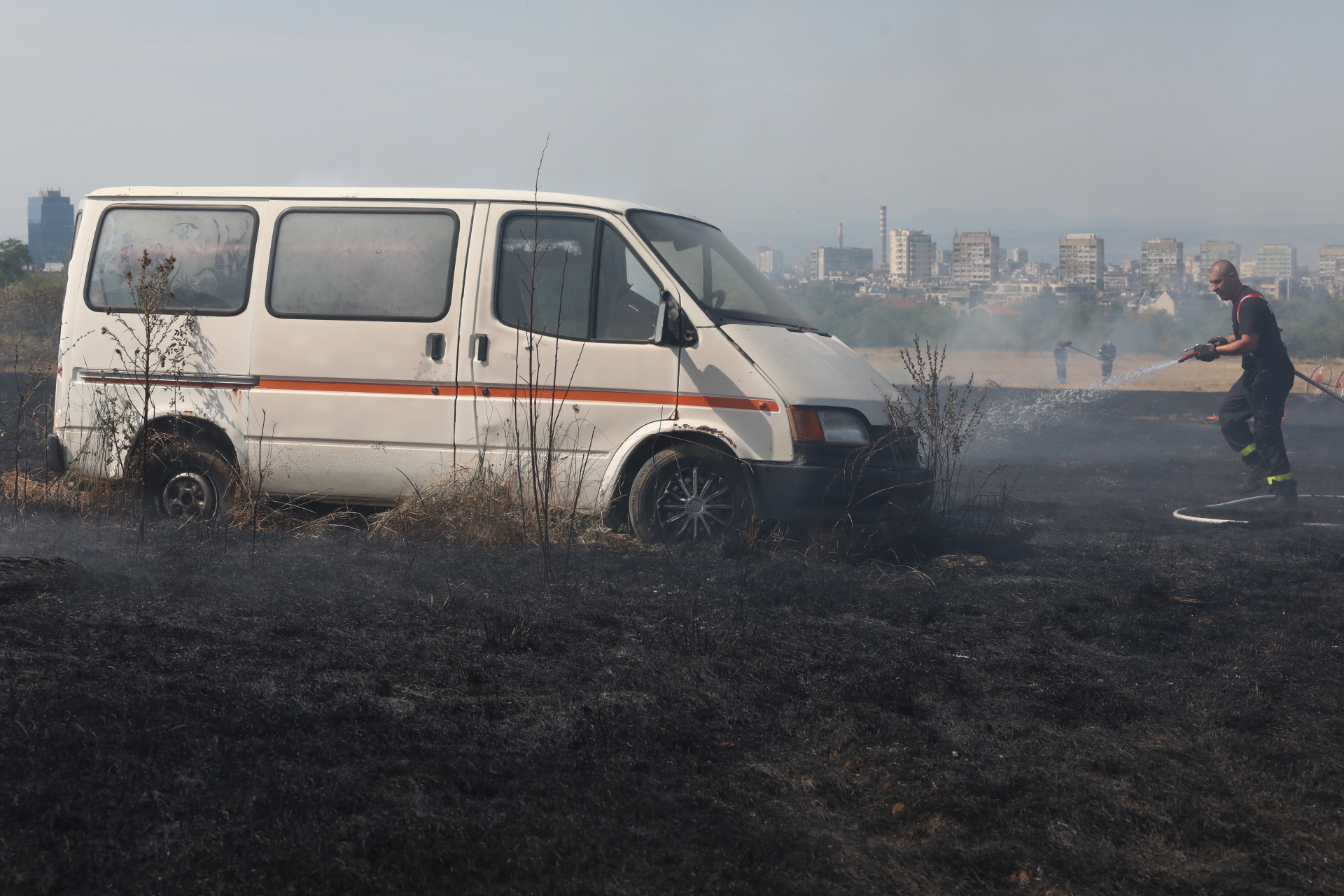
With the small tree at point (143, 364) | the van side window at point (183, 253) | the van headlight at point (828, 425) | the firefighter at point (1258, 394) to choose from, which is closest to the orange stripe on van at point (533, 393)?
the van headlight at point (828, 425)

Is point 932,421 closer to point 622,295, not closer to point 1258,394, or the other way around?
point 622,295

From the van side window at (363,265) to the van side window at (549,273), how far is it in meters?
0.35

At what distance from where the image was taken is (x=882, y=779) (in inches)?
127

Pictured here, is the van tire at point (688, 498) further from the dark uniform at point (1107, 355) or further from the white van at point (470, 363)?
the dark uniform at point (1107, 355)

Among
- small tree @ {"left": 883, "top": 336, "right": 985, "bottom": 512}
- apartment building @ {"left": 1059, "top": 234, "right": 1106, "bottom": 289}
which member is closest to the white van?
small tree @ {"left": 883, "top": 336, "right": 985, "bottom": 512}

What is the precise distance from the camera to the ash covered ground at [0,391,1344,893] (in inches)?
105

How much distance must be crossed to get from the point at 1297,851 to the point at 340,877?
92.6 inches

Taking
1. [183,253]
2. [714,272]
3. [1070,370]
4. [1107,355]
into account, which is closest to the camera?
[714,272]

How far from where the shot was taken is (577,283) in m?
6.50

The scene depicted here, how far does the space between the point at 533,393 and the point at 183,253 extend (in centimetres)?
265

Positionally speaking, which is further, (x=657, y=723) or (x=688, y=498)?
(x=688, y=498)

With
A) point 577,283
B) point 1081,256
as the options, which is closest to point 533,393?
point 577,283

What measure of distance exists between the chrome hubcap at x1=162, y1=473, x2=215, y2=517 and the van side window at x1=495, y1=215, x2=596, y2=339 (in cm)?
224

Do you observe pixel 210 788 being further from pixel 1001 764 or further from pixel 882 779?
pixel 1001 764
